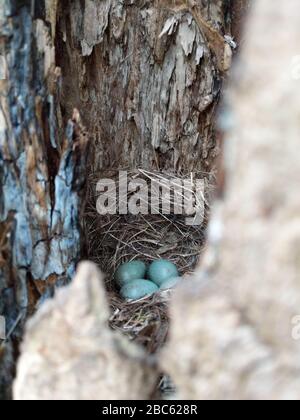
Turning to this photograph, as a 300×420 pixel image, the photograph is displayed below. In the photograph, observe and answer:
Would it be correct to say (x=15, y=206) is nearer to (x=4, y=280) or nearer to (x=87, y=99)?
(x=4, y=280)

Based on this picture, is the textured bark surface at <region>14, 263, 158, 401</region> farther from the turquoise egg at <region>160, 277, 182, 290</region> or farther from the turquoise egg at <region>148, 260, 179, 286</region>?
the turquoise egg at <region>148, 260, 179, 286</region>

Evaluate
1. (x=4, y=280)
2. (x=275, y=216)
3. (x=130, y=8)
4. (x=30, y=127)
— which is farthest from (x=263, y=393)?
(x=130, y=8)

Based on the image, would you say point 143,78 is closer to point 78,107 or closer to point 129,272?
point 78,107

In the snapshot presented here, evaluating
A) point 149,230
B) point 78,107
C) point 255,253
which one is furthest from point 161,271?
point 255,253

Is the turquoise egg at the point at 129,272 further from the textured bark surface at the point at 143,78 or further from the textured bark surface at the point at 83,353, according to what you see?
the textured bark surface at the point at 83,353

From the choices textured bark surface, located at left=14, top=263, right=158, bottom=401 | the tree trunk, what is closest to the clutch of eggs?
the tree trunk

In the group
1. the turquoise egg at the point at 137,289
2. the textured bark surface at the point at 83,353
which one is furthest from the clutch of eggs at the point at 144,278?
the textured bark surface at the point at 83,353
